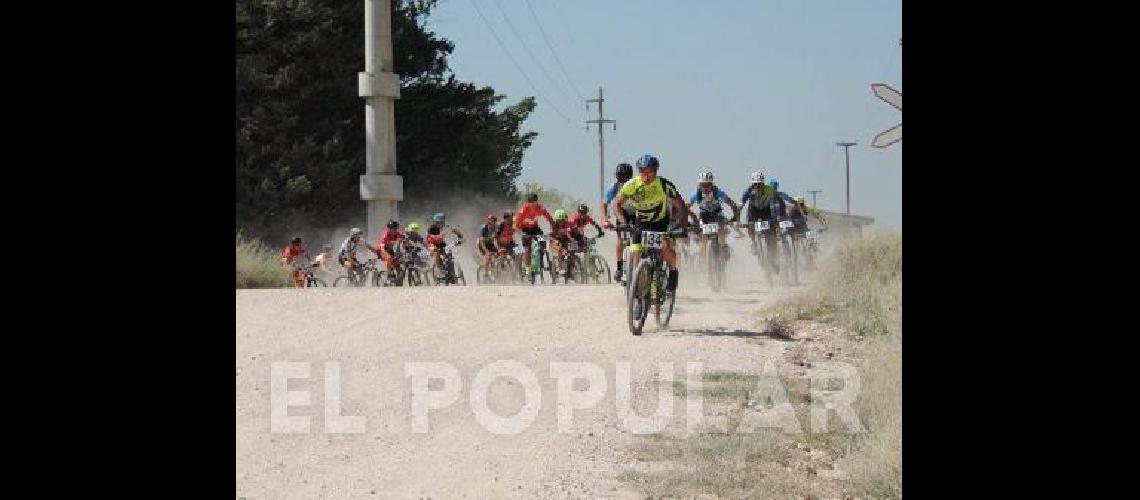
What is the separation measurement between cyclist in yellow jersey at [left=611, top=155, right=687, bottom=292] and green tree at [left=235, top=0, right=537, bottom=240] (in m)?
27.7

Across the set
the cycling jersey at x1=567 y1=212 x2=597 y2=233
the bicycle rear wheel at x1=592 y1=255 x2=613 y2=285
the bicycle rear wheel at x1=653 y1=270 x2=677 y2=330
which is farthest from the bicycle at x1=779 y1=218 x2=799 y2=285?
the bicycle rear wheel at x1=653 y1=270 x2=677 y2=330

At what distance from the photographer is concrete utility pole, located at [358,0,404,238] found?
117 ft

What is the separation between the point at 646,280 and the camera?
13.9m

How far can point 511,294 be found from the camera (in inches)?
747

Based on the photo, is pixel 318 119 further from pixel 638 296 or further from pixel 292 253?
pixel 638 296

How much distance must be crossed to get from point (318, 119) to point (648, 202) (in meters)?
31.3

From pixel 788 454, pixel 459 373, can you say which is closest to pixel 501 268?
pixel 459 373

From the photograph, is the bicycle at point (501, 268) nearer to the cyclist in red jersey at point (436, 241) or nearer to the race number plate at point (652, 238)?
the cyclist in red jersey at point (436, 241)

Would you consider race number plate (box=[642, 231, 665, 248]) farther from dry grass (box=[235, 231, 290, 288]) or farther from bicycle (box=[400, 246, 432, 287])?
dry grass (box=[235, 231, 290, 288])
